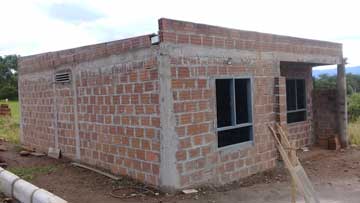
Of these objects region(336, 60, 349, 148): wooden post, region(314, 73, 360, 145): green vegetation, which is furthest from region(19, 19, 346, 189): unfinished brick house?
region(314, 73, 360, 145): green vegetation

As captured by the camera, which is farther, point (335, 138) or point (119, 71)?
point (335, 138)

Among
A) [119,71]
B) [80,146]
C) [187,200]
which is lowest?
A: [187,200]

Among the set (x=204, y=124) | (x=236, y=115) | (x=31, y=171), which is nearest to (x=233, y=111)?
(x=236, y=115)

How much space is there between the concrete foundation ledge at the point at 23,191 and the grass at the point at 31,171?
103cm

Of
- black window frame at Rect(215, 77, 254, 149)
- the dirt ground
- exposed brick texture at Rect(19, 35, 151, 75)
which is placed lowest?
the dirt ground

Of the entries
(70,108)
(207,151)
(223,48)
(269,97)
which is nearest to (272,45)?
(269,97)

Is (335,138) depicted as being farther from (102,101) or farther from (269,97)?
(102,101)

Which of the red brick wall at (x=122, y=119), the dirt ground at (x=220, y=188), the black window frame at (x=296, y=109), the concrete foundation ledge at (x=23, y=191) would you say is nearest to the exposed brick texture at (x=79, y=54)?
the red brick wall at (x=122, y=119)

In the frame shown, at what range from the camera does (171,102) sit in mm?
5789

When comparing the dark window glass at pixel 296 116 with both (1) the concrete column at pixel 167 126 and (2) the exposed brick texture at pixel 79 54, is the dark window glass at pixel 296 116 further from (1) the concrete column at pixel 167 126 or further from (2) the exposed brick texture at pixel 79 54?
(2) the exposed brick texture at pixel 79 54

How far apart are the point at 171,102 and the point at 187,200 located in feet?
5.20

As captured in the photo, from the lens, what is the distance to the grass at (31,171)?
24.6ft

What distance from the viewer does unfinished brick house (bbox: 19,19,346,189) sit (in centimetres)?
589

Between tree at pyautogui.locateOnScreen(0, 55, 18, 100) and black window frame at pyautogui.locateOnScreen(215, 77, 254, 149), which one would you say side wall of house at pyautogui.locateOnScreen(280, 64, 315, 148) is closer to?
black window frame at pyautogui.locateOnScreen(215, 77, 254, 149)
